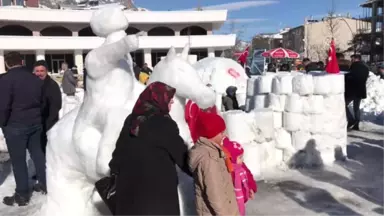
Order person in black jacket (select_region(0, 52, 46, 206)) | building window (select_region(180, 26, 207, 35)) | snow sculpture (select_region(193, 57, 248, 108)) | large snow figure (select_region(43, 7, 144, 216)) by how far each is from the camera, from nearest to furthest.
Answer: large snow figure (select_region(43, 7, 144, 216)), person in black jacket (select_region(0, 52, 46, 206)), snow sculpture (select_region(193, 57, 248, 108)), building window (select_region(180, 26, 207, 35))

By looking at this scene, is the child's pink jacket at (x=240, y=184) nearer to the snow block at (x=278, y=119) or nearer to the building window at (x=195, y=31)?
the snow block at (x=278, y=119)

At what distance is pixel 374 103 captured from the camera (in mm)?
11484

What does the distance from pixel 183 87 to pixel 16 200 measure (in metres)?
2.87

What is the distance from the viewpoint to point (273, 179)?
5.75m

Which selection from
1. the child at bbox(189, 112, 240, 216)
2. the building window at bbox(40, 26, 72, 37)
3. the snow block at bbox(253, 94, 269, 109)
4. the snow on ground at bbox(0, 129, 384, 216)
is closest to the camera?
the child at bbox(189, 112, 240, 216)

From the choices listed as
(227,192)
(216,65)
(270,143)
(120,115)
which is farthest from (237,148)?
(216,65)

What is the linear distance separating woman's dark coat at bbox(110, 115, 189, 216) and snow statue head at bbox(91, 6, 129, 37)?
1127 mm

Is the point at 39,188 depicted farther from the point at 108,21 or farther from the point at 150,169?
the point at 150,169

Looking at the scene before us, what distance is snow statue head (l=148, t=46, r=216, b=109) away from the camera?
11.0 ft

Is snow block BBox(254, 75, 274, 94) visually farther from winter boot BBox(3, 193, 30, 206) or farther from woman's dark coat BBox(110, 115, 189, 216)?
woman's dark coat BBox(110, 115, 189, 216)

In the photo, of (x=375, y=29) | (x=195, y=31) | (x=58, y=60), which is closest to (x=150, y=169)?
(x=58, y=60)

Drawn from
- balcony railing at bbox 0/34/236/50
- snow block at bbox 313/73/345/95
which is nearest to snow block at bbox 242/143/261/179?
snow block at bbox 313/73/345/95

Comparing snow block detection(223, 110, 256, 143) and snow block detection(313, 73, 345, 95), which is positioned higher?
snow block detection(313, 73, 345, 95)

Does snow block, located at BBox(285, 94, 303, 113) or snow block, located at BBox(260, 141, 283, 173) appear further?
snow block, located at BBox(285, 94, 303, 113)
